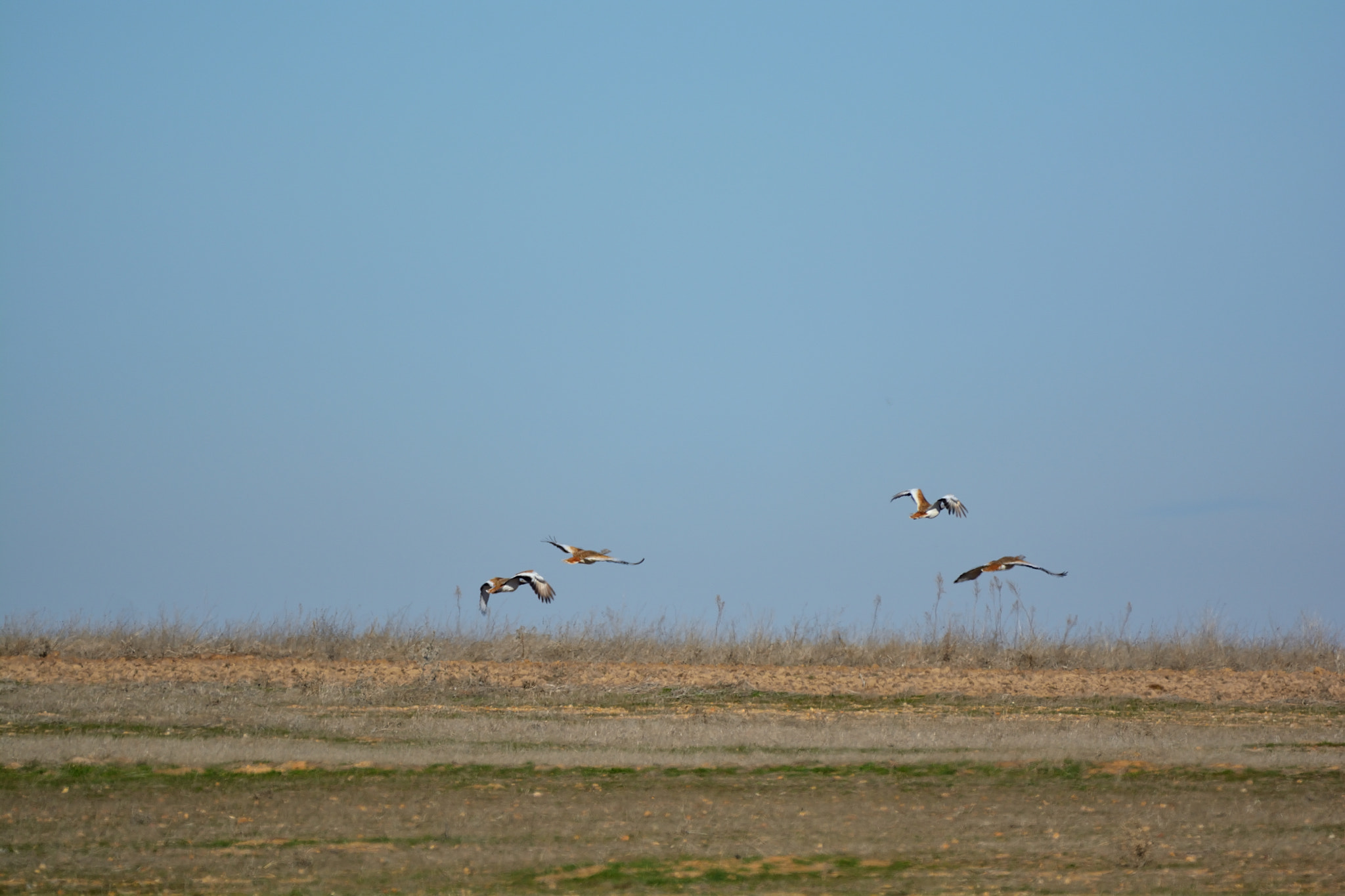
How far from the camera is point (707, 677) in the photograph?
22.4 meters

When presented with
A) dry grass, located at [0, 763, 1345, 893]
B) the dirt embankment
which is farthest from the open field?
the dirt embankment

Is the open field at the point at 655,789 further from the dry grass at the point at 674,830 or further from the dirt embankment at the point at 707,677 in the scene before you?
the dirt embankment at the point at 707,677

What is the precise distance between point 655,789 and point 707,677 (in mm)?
9508

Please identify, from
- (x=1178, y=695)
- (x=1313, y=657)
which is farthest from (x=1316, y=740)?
(x=1313, y=657)

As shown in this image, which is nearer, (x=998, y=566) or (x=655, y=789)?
(x=655, y=789)

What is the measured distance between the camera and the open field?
9891 millimetres

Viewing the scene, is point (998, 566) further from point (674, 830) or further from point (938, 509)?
point (674, 830)

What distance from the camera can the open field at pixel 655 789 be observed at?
989 centimetres

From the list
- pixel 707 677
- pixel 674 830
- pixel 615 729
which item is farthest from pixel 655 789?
pixel 707 677

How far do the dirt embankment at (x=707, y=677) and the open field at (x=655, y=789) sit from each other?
314mm

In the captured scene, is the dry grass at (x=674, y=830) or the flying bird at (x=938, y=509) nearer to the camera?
the dry grass at (x=674, y=830)

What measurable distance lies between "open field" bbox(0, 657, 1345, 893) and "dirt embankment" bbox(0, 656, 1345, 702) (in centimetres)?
31

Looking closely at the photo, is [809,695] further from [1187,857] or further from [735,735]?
[1187,857]

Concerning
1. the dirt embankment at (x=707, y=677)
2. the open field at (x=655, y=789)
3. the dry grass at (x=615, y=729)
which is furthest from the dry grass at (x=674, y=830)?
the dirt embankment at (x=707, y=677)
